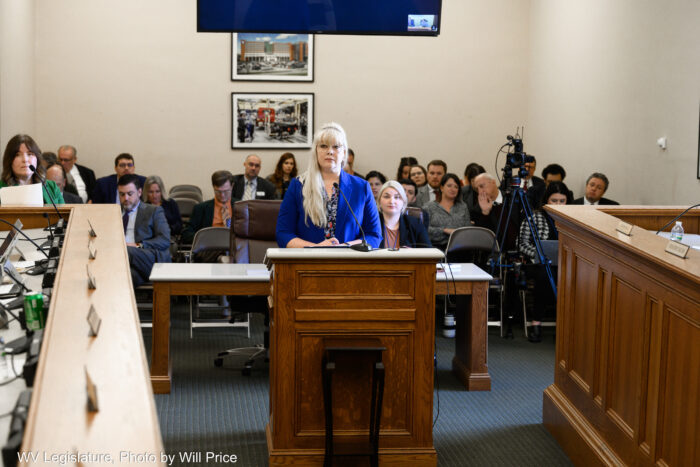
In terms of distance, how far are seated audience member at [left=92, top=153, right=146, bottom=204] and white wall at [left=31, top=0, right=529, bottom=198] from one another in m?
0.80

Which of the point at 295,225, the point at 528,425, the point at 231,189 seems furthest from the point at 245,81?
the point at 528,425

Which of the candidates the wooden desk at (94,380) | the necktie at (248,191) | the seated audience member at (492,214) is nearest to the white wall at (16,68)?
→ the necktie at (248,191)

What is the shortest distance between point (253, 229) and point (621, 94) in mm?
3668

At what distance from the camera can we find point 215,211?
752 cm

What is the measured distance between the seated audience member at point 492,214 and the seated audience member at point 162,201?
2.68 meters

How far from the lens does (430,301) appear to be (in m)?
3.27

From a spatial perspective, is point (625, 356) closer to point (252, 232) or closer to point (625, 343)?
point (625, 343)

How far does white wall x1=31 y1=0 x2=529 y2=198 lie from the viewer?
29.6ft

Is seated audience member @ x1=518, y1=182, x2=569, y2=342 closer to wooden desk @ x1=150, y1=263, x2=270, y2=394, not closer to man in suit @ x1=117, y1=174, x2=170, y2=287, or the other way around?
wooden desk @ x1=150, y1=263, x2=270, y2=394

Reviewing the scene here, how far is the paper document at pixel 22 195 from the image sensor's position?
4316 mm

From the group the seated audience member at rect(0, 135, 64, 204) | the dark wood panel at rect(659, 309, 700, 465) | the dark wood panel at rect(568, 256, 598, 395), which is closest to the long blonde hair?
the dark wood panel at rect(568, 256, 598, 395)

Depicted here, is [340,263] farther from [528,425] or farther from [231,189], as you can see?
[231,189]

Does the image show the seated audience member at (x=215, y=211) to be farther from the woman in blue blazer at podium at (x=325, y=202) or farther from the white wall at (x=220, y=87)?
the woman in blue blazer at podium at (x=325, y=202)

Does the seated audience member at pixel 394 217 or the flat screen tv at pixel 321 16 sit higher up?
the flat screen tv at pixel 321 16
